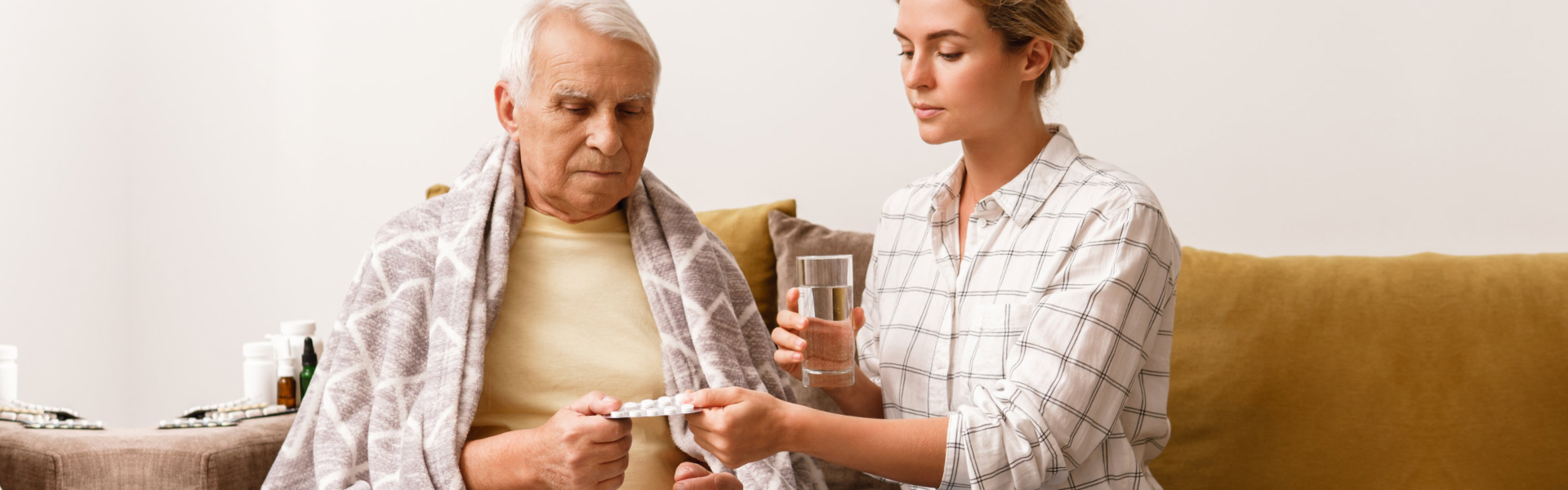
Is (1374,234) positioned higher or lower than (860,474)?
higher

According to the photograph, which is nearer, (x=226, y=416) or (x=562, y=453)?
(x=562, y=453)

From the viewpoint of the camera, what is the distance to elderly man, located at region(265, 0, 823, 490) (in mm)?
1443

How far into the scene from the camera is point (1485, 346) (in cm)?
191

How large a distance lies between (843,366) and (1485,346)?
4.43ft

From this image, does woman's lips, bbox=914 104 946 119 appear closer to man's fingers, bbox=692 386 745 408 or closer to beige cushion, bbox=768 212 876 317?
man's fingers, bbox=692 386 745 408

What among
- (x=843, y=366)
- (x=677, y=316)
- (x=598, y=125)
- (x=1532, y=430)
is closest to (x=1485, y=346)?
(x=1532, y=430)

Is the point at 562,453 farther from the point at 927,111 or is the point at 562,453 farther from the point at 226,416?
the point at 226,416

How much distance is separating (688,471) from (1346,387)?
1335mm

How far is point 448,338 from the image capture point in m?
1.47

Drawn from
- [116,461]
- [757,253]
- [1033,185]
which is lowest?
[116,461]

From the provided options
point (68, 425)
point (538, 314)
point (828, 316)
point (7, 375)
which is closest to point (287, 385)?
point (68, 425)

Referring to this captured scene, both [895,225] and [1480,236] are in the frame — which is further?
[1480,236]

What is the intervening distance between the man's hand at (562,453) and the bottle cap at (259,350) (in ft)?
3.43

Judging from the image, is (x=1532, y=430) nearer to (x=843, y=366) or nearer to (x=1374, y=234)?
(x=1374, y=234)
